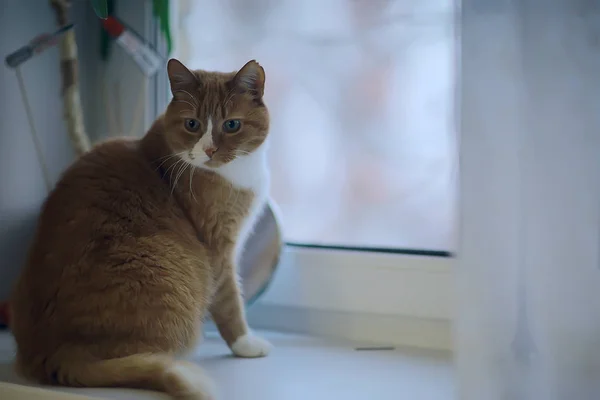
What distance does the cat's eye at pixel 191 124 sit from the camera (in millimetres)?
1114

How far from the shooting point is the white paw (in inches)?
44.7

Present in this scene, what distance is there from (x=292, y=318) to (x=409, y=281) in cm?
28

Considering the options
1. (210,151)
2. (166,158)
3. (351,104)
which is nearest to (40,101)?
(166,158)

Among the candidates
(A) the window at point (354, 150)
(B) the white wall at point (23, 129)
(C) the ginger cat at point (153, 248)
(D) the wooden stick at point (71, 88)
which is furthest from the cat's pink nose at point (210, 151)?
(B) the white wall at point (23, 129)

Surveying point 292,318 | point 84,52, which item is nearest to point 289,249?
point 292,318

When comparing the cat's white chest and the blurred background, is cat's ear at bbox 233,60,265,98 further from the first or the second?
the blurred background

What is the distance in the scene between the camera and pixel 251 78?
1111 millimetres

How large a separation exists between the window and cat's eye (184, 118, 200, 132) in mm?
295

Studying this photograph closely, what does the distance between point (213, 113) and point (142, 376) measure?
18.1 inches

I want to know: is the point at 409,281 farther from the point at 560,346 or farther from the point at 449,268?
the point at 560,346

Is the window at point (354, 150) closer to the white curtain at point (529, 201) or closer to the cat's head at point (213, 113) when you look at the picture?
the cat's head at point (213, 113)

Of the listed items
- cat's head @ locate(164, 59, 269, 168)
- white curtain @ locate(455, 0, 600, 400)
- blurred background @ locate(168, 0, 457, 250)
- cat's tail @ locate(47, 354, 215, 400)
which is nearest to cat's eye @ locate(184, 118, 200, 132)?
cat's head @ locate(164, 59, 269, 168)

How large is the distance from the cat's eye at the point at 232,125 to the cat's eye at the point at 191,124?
5 centimetres

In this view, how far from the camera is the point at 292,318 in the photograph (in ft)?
4.42
